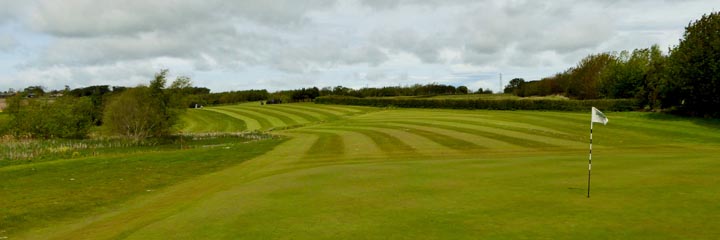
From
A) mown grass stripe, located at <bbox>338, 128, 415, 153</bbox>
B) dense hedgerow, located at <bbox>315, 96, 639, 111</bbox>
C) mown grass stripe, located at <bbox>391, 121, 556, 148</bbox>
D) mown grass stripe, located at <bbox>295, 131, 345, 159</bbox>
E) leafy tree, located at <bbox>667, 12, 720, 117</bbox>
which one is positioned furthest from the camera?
dense hedgerow, located at <bbox>315, 96, 639, 111</bbox>

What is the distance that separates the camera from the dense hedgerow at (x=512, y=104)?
204 ft

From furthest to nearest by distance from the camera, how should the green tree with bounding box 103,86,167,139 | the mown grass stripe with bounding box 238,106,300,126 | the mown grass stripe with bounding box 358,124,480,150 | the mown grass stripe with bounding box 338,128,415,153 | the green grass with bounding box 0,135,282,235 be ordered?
1. the mown grass stripe with bounding box 238,106,300,126
2. the green tree with bounding box 103,86,167,139
3. the mown grass stripe with bounding box 358,124,480,150
4. the mown grass stripe with bounding box 338,128,415,153
5. the green grass with bounding box 0,135,282,235

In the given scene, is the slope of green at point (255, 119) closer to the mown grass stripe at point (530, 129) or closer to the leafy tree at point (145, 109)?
the leafy tree at point (145, 109)

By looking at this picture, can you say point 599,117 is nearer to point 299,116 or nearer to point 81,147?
point 81,147

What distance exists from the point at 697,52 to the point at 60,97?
74141mm

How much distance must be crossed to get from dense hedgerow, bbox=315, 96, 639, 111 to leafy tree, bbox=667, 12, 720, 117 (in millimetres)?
11562

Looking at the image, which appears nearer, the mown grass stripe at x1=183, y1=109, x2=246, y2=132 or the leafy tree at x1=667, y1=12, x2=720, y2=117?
the leafy tree at x1=667, y1=12, x2=720, y2=117

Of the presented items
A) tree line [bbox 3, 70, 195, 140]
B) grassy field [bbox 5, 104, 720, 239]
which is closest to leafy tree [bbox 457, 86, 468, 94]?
tree line [bbox 3, 70, 195, 140]

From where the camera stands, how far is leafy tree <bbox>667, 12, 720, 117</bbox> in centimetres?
4534

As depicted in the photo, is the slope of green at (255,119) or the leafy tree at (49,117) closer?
the leafy tree at (49,117)

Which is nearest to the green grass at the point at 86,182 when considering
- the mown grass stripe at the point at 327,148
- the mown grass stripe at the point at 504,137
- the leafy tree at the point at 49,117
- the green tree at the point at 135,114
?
the mown grass stripe at the point at 327,148

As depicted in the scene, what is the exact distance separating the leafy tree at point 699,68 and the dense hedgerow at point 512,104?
11.6 m

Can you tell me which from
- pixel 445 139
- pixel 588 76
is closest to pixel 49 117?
pixel 445 139

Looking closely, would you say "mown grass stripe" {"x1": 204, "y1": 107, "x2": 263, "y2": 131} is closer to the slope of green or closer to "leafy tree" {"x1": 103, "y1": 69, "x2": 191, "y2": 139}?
the slope of green
